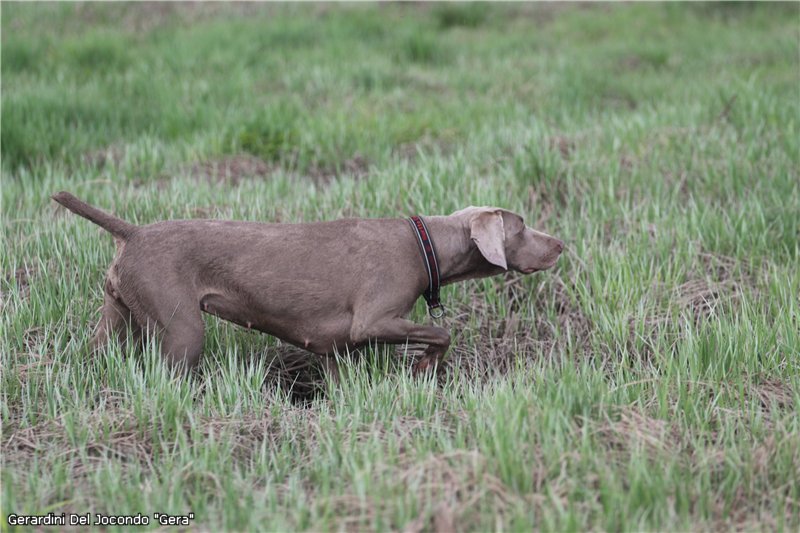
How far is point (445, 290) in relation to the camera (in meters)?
4.95

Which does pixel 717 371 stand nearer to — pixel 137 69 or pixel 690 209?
pixel 690 209

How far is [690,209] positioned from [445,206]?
5.21 feet

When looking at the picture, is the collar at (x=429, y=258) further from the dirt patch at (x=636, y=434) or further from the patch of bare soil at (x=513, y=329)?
the dirt patch at (x=636, y=434)

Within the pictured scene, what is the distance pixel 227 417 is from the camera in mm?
3613

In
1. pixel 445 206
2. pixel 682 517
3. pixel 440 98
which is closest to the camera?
pixel 682 517

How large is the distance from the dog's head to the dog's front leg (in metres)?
0.48

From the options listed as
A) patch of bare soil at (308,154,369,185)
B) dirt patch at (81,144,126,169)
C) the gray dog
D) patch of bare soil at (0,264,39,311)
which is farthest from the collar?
dirt patch at (81,144,126,169)

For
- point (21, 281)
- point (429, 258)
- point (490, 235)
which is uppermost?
point (490, 235)

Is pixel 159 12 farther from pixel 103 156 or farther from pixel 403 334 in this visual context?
pixel 403 334

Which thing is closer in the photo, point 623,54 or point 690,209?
point 690,209

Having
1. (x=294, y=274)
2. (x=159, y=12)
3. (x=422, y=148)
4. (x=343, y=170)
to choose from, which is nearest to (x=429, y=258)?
(x=294, y=274)

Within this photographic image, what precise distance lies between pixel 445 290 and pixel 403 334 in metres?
0.94

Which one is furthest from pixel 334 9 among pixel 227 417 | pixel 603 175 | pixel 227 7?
pixel 227 417

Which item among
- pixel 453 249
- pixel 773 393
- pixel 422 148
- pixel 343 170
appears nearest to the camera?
pixel 773 393
